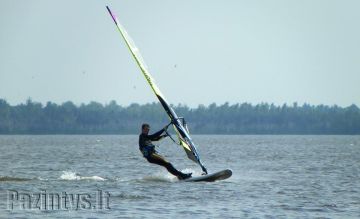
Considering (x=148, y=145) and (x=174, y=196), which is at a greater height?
(x=148, y=145)

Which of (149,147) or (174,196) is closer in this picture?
(174,196)

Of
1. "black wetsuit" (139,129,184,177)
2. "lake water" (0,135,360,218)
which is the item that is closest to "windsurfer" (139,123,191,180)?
"black wetsuit" (139,129,184,177)

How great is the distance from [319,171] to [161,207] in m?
16.7

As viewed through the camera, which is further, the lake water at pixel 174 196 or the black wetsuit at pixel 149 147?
the black wetsuit at pixel 149 147

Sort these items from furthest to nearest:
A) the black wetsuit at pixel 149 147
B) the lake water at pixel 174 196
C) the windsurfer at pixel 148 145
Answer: the black wetsuit at pixel 149 147
the windsurfer at pixel 148 145
the lake water at pixel 174 196

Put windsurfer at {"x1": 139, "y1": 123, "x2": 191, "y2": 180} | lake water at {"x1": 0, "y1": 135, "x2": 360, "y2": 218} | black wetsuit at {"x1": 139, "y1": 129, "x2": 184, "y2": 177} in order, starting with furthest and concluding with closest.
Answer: black wetsuit at {"x1": 139, "y1": 129, "x2": 184, "y2": 177} → windsurfer at {"x1": 139, "y1": 123, "x2": 191, "y2": 180} → lake water at {"x1": 0, "y1": 135, "x2": 360, "y2": 218}

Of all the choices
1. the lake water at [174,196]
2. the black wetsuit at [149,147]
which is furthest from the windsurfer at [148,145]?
the lake water at [174,196]

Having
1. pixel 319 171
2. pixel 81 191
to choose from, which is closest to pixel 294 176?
pixel 319 171

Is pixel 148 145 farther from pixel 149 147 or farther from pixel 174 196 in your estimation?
pixel 174 196

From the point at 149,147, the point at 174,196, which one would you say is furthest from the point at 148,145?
the point at 174,196

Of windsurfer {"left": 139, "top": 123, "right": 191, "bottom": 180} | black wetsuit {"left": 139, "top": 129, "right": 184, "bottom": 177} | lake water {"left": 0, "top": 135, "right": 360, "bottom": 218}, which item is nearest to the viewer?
lake water {"left": 0, "top": 135, "right": 360, "bottom": 218}

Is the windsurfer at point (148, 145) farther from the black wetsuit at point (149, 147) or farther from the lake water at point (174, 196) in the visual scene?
the lake water at point (174, 196)

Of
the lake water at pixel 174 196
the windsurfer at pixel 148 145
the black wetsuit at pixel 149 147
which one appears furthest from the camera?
the black wetsuit at pixel 149 147

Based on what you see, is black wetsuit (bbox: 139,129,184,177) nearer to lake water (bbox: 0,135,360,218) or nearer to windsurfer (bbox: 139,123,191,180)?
windsurfer (bbox: 139,123,191,180)
